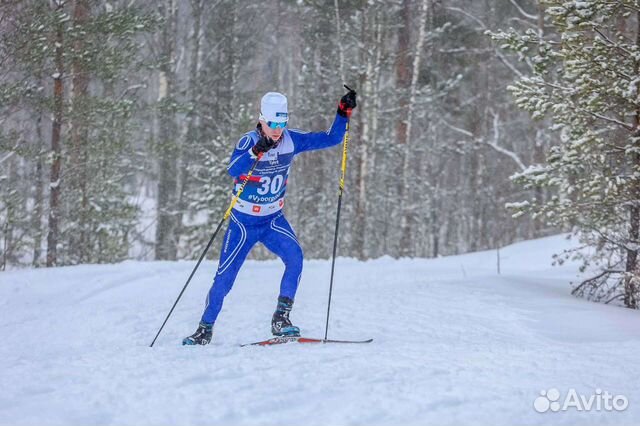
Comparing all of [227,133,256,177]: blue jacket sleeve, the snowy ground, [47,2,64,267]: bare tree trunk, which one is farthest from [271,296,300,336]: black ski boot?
[47,2,64,267]: bare tree trunk

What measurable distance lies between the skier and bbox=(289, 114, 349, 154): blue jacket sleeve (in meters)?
0.12

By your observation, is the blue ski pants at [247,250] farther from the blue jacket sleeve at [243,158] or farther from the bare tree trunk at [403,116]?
the bare tree trunk at [403,116]

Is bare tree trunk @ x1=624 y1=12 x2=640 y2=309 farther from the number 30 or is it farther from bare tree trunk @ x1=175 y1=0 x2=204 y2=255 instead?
bare tree trunk @ x1=175 y1=0 x2=204 y2=255

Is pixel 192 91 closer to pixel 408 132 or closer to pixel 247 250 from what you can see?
pixel 408 132

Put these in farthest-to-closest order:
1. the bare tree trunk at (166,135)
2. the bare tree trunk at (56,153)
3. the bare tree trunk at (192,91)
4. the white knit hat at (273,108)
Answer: the bare tree trunk at (192,91) < the bare tree trunk at (166,135) < the bare tree trunk at (56,153) < the white knit hat at (273,108)

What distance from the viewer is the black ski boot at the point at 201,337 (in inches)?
209

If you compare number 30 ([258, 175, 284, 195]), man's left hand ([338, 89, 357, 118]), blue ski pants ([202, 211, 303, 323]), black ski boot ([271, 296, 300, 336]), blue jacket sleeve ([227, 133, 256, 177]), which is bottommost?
black ski boot ([271, 296, 300, 336])

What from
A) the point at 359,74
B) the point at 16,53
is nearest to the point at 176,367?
the point at 16,53

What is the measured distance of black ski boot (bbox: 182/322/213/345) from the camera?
17.4 ft

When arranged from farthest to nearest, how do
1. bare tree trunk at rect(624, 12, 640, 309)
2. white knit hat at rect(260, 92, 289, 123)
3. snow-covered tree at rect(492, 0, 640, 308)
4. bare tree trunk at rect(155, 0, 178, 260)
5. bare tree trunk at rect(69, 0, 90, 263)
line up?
bare tree trunk at rect(155, 0, 178, 260)
bare tree trunk at rect(69, 0, 90, 263)
bare tree trunk at rect(624, 12, 640, 309)
snow-covered tree at rect(492, 0, 640, 308)
white knit hat at rect(260, 92, 289, 123)

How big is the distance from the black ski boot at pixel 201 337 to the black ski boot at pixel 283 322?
584 mm

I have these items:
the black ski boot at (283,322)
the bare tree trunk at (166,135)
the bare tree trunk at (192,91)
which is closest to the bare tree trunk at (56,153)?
the bare tree trunk at (166,135)

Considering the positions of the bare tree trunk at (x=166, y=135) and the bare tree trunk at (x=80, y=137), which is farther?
the bare tree trunk at (x=166, y=135)

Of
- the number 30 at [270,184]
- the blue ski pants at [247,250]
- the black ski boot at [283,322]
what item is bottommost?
the black ski boot at [283,322]
